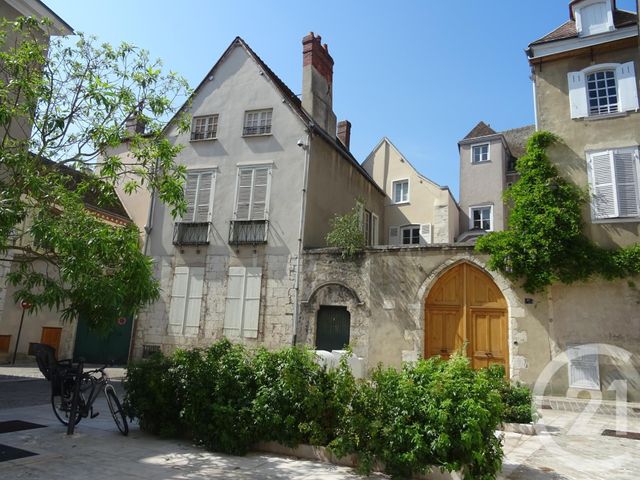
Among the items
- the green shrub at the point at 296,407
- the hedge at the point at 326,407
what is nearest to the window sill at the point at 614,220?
the hedge at the point at 326,407

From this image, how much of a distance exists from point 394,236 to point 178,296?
32.3 feet

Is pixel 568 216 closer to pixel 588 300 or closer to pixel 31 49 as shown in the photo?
pixel 588 300

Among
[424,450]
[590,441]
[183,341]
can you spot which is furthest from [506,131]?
[424,450]

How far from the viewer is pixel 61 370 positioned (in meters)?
6.17

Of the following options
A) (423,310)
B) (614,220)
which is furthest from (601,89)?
(423,310)

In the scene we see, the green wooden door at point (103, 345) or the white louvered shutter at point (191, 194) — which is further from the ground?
the white louvered shutter at point (191, 194)

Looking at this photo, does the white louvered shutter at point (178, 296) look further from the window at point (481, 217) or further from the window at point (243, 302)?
the window at point (481, 217)

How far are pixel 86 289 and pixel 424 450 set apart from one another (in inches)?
144

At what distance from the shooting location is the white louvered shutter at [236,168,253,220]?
47.0 feet

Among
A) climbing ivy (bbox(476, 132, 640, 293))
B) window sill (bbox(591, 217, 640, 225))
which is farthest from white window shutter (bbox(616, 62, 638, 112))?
window sill (bbox(591, 217, 640, 225))

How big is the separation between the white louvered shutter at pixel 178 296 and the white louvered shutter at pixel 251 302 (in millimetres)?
2083

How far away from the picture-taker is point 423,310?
1167cm

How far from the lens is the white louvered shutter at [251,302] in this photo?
43.8ft

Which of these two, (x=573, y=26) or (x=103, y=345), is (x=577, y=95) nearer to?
(x=573, y=26)
